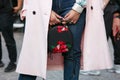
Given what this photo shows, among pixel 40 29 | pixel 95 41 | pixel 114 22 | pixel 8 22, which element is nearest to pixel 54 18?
pixel 40 29

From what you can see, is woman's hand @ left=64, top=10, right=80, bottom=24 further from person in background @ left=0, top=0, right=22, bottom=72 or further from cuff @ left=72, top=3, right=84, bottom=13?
person in background @ left=0, top=0, right=22, bottom=72

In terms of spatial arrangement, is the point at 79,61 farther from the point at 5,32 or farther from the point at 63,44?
the point at 5,32

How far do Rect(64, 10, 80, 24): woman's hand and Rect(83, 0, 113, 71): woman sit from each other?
0.16 metres

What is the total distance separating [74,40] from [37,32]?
14.0 inches

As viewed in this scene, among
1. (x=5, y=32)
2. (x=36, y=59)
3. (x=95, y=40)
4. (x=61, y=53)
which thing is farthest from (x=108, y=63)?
(x=5, y=32)

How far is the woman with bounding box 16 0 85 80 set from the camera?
2.85 m

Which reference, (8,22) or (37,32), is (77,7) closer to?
(37,32)

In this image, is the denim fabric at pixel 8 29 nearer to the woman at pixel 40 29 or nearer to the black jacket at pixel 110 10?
the black jacket at pixel 110 10

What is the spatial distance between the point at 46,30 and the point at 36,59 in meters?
0.26

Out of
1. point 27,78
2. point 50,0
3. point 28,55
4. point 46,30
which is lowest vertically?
point 27,78

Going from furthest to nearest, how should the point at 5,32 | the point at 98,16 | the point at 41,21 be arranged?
the point at 5,32
the point at 98,16
the point at 41,21

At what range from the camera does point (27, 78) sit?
302cm

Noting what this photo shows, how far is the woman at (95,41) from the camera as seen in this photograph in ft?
10.1

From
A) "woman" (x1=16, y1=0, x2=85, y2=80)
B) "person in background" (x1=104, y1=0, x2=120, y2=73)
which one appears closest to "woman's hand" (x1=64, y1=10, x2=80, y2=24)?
"woman" (x1=16, y1=0, x2=85, y2=80)
